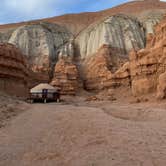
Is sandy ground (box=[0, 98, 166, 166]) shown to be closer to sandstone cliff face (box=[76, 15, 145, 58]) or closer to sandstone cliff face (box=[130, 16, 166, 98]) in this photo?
sandstone cliff face (box=[130, 16, 166, 98])

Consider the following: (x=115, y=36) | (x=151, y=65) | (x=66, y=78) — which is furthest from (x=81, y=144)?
(x=115, y=36)

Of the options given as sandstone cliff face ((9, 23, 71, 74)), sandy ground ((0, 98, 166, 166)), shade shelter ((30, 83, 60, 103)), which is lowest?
shade shelter ((30, 83, 60, 103))

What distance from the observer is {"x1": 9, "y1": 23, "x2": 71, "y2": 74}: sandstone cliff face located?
52369 mm

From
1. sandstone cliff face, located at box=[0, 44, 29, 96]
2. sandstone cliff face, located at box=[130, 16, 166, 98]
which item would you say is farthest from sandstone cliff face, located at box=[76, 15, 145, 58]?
sandstone cliff face, located at box=[130, 16, 166, 98]

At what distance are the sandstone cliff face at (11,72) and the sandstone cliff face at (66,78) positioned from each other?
8.52 m

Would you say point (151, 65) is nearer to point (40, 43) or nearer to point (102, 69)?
point (102, 69)

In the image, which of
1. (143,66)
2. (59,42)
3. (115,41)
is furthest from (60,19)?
(143,66)

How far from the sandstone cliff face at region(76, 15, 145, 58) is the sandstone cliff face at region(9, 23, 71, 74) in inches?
190

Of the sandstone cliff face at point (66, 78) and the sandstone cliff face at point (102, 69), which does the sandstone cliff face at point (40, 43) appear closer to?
the sandstone cliff face at point (66, 78)

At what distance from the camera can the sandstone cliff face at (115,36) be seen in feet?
176

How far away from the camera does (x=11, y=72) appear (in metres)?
33.4

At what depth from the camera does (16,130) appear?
11078 millimetres

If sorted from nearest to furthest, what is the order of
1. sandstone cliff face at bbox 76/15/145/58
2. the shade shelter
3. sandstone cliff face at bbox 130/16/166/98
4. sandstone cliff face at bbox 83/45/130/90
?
sandstone cliff face at bbox 130/16/166/98 < the shade shelter < sandstone cliff face at bbox 83/45/130/90 < sandstone cliff face at bbox 76/15/145/58

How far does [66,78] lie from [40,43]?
1562cm
